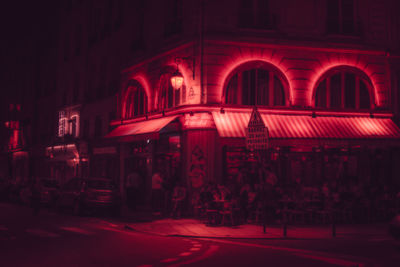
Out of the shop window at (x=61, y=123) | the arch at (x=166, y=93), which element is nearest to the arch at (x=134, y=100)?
the arch at (x=166, y=93)

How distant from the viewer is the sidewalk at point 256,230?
45.1 ft

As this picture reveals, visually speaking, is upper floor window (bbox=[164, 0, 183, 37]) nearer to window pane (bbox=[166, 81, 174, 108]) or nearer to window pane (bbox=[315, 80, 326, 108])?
window pane (bbox=[166, 81, 174, 108])

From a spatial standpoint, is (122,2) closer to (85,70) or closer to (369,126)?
(85,70)

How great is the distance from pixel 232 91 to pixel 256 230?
22.9 feet

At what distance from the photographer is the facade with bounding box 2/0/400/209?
19594 millimetres

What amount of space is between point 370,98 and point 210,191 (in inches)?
350

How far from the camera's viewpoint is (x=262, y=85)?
20469mm

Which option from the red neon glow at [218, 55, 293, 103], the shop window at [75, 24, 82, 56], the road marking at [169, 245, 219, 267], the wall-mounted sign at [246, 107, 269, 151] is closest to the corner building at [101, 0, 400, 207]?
the red neon glow at [218, 55, 293, 103]

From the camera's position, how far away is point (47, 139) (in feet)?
140

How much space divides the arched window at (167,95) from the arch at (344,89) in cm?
587

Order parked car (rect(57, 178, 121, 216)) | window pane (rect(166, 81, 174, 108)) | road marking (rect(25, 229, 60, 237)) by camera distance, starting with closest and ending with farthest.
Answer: road marking (rect(25, 229, 60, 237)), parked car (rect(57, 178, 121, 216)), window pane (rect(166, 81, 174, 108))

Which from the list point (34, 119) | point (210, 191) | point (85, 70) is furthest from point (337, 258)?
point (34, 119)

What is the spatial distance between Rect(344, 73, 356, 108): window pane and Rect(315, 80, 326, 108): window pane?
1.01 meters

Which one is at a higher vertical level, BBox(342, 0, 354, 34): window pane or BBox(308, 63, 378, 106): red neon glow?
BBox(342, 0, 354, 34): window pane
